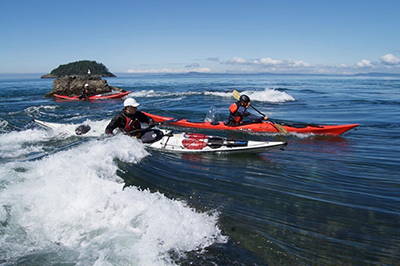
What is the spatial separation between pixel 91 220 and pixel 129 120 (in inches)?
163

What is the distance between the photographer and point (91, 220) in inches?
170

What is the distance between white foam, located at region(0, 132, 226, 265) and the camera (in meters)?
3.58

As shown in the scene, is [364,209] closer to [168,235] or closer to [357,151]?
[168,235]

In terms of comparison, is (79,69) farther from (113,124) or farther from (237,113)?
(113,124)

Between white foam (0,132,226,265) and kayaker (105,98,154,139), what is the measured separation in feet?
7.04

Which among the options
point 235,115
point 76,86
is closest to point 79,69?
point 76,86

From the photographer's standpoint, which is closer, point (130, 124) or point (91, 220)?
point (91, 220)

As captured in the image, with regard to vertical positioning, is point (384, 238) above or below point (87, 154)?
below

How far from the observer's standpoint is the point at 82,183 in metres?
5.27

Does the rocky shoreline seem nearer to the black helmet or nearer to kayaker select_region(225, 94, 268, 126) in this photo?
kayaker select_region(225, 94, 268, 126)

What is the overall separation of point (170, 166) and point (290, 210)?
328cm

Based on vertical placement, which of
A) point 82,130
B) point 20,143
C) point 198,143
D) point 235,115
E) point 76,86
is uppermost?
point 76,86

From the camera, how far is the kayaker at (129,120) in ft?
25.7

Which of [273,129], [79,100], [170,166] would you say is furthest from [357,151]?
[79,100]
